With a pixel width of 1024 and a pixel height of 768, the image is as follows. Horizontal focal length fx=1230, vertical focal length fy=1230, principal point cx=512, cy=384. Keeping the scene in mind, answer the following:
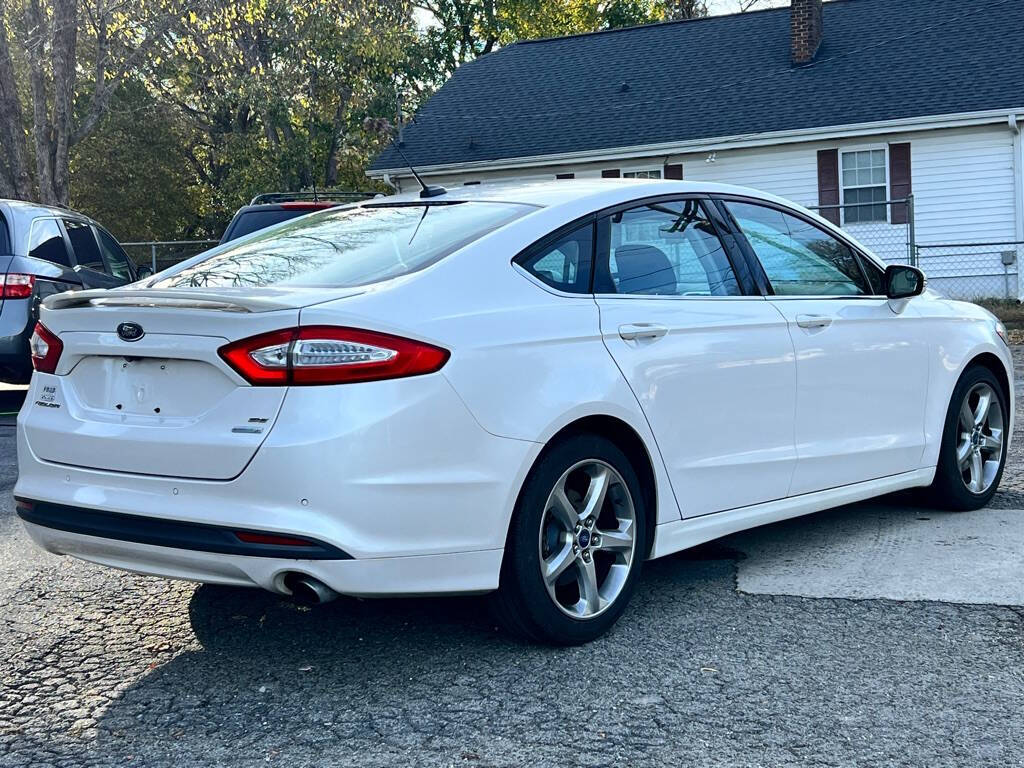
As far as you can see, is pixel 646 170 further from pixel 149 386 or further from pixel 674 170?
pixel 149 386

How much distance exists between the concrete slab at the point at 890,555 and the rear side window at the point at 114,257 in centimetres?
755

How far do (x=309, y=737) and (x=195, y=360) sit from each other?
1.13m

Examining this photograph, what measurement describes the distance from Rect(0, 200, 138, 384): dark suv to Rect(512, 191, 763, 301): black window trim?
19.7 ft

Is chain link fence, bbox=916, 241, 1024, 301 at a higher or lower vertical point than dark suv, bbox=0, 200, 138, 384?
lower

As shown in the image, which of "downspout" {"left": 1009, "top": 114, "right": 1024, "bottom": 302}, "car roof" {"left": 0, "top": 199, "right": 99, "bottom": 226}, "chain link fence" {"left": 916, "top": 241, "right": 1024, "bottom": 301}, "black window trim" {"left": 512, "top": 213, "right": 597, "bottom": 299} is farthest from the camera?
"downspout" {"left": 1009, "top": 114, "right": 1024, "bottom": 302}

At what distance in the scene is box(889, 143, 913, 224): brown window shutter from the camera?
2272 centimetres

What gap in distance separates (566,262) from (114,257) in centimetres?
829

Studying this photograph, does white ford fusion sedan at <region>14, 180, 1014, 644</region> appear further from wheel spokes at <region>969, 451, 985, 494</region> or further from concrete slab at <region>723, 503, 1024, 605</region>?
wheel spokes at <region>969, 451, 985, 494</region>

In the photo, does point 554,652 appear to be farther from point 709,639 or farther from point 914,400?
point 914,400

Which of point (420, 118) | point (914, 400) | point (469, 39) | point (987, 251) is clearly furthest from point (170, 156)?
point (914, 400)

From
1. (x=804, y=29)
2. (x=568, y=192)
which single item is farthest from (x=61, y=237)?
(x=804, y=29)

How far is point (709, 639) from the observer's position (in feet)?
13.5

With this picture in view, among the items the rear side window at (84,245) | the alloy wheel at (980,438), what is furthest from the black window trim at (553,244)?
the rear side window at (84,245)

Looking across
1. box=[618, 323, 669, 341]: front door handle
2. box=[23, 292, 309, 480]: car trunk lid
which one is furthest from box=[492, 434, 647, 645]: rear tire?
box=[23, 292, 309, 480]: car trunk lid
